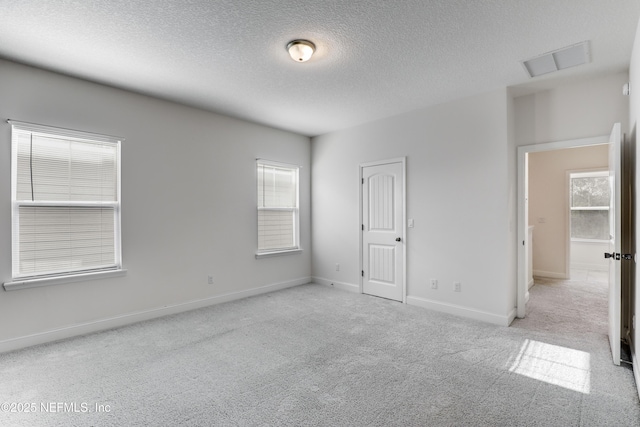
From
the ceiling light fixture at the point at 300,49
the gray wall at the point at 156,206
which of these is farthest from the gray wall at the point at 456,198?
the ceiling light fixture at the point at 300,49

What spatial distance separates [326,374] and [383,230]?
8.72ft

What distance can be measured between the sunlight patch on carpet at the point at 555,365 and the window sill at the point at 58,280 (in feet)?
13.2

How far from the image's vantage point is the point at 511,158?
3715mm

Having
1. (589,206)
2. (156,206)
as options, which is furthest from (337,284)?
(589,206)

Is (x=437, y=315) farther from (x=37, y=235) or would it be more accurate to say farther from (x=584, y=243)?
(x=584, y=243)

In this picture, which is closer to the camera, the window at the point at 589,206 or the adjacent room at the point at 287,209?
the adjacent room at the point at 287,209

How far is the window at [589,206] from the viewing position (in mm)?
6465

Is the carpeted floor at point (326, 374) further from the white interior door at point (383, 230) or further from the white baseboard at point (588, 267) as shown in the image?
the white baseboard at point (588, 267)

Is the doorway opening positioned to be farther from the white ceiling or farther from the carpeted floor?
the white ceiling

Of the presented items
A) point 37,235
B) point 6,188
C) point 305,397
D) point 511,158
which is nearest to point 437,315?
point 511,158

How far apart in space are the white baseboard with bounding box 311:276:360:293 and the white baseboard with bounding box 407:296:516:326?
38.7 inches

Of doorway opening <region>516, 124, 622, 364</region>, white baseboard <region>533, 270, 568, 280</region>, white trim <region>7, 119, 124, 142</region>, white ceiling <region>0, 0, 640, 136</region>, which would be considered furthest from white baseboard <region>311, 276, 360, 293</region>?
white baseboard <region>533, 270, 568, 280</region>

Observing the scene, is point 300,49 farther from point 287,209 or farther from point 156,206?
point 287,209

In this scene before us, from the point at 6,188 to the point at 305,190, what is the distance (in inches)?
151
